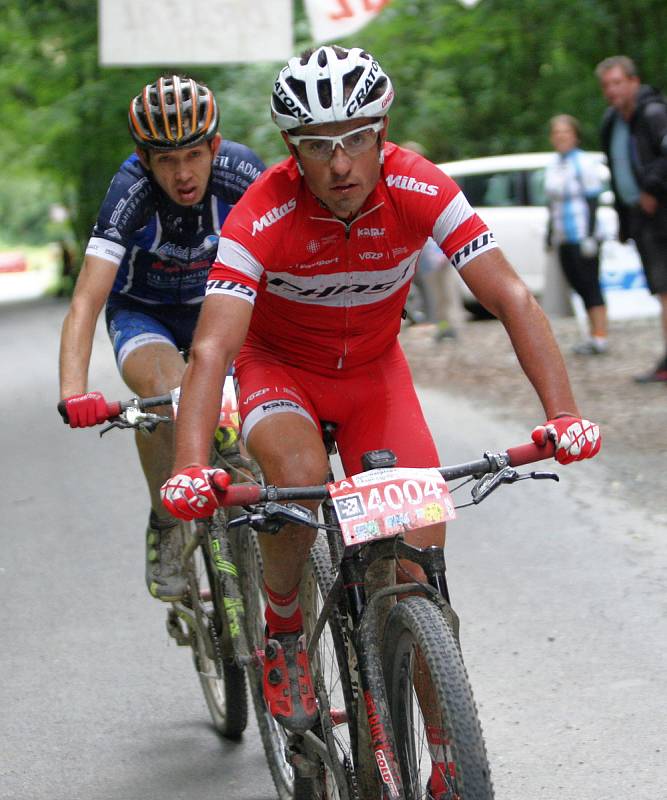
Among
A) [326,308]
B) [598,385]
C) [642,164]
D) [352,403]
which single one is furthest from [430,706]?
[642,164]

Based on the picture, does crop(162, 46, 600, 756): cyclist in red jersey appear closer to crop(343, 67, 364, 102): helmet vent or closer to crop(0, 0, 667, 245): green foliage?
crop(343, 67, 364, 102): helmet vent

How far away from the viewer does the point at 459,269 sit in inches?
141

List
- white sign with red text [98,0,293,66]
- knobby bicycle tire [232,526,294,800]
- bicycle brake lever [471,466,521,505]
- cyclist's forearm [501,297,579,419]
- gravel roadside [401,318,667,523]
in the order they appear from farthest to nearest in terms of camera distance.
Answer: white sign with red text [98,0,293,66] → gravel roadside [401,318,667,523] → knobby bicycle tire [232,526,294,800] → cyclist's forearm [501,297,579,419] → bicycle brake lever [471,466,521,505]

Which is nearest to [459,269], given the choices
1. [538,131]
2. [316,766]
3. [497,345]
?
[316,766]

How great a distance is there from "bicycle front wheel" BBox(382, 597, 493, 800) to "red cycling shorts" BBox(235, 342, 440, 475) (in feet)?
2.16

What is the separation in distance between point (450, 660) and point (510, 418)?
279 inches

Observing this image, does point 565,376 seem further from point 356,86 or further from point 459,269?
point 356,86

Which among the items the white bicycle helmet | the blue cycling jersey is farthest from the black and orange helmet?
the white bicycle helmet

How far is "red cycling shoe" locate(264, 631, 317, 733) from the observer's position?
3.73m

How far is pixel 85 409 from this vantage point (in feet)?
13.8

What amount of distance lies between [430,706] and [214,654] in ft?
6.15

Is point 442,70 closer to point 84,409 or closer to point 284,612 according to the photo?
point 84,409

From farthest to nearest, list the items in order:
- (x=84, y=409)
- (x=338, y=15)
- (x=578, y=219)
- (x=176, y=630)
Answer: (x=338, y=15), (x=578, y=219), (x=176, y=630), (x=84, y=409)

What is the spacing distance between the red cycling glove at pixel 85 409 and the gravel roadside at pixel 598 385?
388 centimetres
